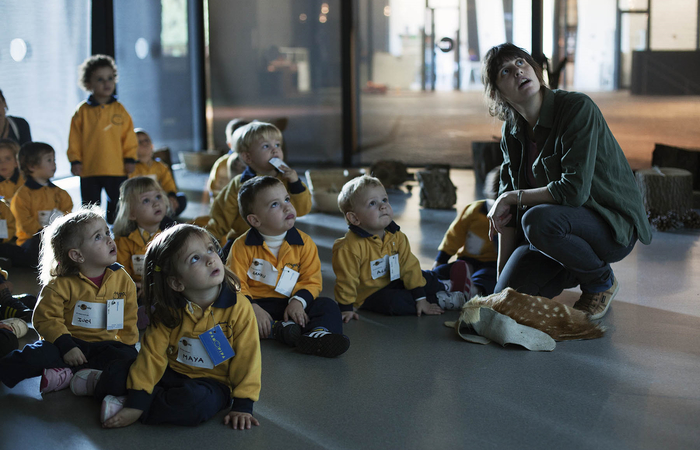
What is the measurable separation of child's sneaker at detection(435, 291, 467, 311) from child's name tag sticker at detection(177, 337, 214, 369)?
4.37 ft

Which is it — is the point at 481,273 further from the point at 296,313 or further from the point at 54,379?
the point at 54,379

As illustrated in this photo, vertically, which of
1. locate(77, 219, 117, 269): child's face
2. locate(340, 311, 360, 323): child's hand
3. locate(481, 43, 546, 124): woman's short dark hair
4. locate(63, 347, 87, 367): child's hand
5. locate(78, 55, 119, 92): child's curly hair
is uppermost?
locate(78, 55, 119, 92): child's curly hair

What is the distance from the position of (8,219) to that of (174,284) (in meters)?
2.48

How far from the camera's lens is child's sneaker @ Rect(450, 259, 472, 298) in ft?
10.4

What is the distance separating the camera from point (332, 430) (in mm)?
1979

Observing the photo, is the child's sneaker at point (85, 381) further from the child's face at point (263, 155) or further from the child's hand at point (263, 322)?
the child's face at point (263, 155)

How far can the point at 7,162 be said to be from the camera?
426cm

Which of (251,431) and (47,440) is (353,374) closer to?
(251,431)

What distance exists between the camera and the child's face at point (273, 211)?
8.81 feet

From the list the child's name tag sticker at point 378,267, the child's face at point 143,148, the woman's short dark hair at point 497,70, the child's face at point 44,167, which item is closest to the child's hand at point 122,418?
the child's name tag sticker at point 378,267

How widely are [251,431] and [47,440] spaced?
0.57 m

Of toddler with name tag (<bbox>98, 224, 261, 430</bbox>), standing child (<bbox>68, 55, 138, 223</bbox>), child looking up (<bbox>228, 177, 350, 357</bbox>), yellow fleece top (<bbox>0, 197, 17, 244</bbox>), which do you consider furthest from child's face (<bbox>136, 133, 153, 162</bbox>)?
toddler with name tag (<bbox>98, 224, 261, 430</bbox>)

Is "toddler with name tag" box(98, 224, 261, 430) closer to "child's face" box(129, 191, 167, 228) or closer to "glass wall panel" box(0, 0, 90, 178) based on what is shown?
"child's face" box(129, 191, 167, 228)

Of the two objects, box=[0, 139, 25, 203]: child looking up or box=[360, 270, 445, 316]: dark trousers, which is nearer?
box=[360, 270, 445, 316]: dark trousers
